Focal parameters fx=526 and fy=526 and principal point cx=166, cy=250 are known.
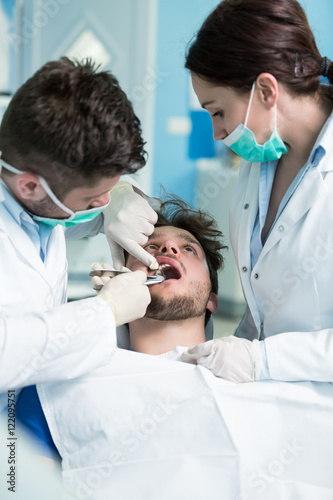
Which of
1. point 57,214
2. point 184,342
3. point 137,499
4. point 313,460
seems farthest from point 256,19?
point 137,499

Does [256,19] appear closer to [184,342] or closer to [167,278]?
[167,278]

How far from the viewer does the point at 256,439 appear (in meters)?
1.38

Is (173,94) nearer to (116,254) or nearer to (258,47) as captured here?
(116,254)

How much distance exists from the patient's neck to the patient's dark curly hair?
27 cm

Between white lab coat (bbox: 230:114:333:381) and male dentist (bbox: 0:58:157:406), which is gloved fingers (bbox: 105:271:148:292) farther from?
white lab coat (bbox: 230:114:333:381)

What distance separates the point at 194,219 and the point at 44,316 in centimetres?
104

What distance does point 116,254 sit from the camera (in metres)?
1.88

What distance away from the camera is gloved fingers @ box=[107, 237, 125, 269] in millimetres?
1858

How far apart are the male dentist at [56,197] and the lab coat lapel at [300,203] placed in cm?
45

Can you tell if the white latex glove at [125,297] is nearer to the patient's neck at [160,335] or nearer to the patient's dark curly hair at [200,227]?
the patient's neck at [160,335]

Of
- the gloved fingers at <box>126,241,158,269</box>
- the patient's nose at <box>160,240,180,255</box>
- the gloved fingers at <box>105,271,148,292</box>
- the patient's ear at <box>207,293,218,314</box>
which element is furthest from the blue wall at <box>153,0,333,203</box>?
the gloved fingers at <box>105,271,148,292</box>

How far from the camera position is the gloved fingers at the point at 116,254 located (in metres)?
1.86

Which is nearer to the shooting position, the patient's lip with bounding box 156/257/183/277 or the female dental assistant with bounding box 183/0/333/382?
the female dental assistant with bounding box 183/0/333/382

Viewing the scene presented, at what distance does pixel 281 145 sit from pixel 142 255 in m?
0.56
